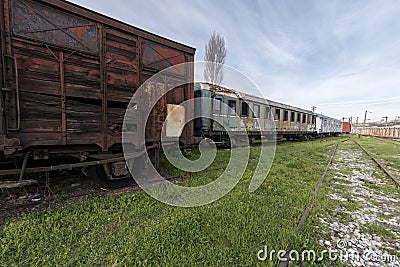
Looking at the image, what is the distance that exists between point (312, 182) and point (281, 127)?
10890 millimetres

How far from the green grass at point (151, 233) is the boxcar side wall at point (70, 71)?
1.28 metres

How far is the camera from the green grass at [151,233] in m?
2.19

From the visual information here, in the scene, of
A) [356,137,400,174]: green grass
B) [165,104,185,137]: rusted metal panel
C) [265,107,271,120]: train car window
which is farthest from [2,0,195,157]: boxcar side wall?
[265,107,271,120]: train car window

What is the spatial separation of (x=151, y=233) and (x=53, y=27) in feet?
12.2

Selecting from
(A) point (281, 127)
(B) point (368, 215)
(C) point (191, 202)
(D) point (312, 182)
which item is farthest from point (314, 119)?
(C) point (191, 202)

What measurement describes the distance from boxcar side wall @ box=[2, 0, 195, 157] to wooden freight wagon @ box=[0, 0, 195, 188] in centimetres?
1

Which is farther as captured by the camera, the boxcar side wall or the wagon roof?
the wagon roof

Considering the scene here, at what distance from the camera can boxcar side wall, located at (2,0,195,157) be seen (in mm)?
3072

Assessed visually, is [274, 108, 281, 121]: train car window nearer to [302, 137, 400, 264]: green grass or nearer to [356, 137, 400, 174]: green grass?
[356, 137, 400, 174]: green grass

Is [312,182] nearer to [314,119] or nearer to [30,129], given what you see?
[30,129]

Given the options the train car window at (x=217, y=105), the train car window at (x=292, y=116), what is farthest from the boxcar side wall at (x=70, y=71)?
the train car window at (x=292, y=116)

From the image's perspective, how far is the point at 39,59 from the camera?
322 centimetres

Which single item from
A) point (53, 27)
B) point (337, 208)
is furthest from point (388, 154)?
point (53, 27)

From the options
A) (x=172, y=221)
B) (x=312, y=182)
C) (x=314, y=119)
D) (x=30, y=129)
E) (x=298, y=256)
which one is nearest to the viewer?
(x=298, y=256)
